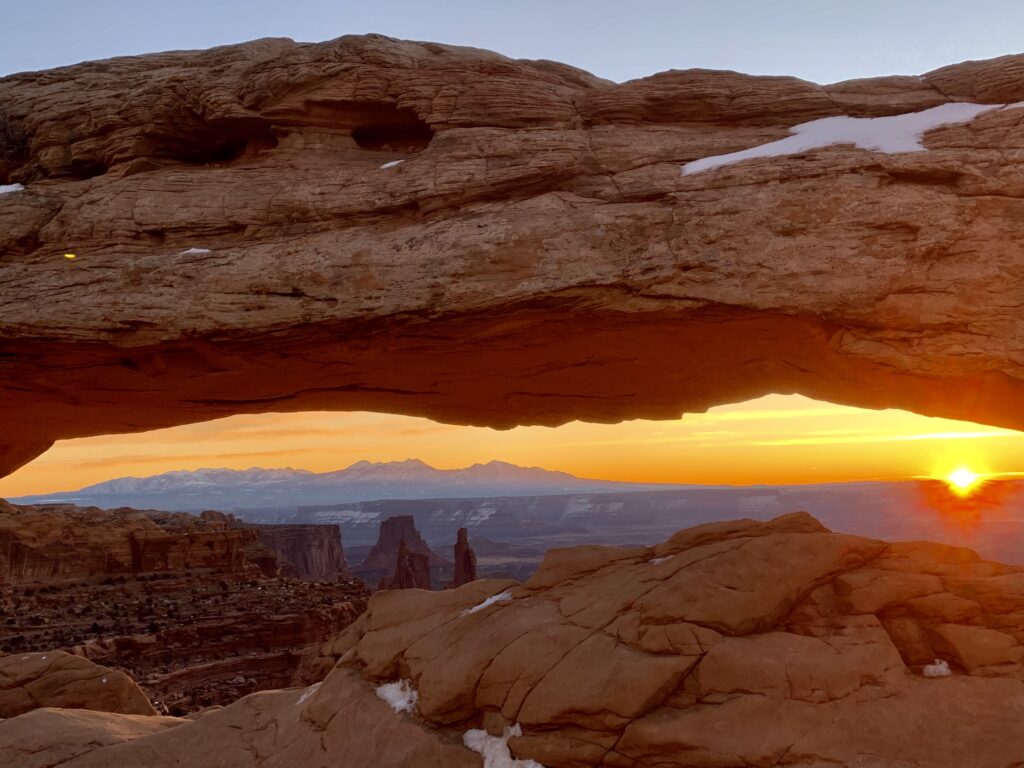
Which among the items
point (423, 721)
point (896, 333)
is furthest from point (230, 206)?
point (896, 333)

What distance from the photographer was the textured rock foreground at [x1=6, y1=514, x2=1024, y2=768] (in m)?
10.3

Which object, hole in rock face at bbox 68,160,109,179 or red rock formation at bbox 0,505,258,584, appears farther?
red rock formation at bbox 0,505,258,584

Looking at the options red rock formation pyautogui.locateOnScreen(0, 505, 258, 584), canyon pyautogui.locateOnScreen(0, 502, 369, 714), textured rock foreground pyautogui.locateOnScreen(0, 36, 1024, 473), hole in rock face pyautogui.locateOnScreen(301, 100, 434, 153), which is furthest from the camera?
red rock formation pyautogui.locateOnScreen(0, 505, 258, 584)

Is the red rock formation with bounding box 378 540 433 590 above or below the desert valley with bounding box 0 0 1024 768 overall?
below

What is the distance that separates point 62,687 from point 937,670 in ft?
61.7

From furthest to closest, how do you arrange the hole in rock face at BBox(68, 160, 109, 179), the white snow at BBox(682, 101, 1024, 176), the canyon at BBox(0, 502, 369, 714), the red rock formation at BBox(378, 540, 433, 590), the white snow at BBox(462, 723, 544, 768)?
1. the red rock formation at BBox(378, 540, 433, 590)
2. the canyon at BBox(0, 502, 369, 714)
3. the hole in rock face at BBox(68, 160, 109, 179)
4. the white snow at BBox(682, 101, 1024, 176)
5. the white snow at BBox(462, 723, 544, 768)

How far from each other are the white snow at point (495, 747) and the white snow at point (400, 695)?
130cm

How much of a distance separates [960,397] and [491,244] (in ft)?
28.4

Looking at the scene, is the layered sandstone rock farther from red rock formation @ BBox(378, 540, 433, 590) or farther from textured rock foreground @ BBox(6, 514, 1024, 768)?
red rock formation @ BBox(378, 540, 433, 590)

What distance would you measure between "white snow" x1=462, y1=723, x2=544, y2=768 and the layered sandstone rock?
37.6 feet

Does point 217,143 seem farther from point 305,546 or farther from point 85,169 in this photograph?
point 305,546

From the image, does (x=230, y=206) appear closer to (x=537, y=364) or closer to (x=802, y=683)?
(x=537, y=364)

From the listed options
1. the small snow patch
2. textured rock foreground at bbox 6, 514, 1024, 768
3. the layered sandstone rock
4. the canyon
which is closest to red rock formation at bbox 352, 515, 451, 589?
the canyon

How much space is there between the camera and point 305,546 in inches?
5468
